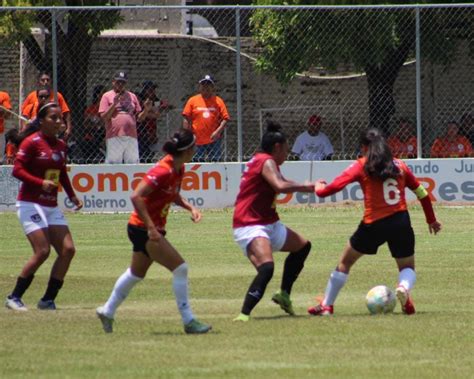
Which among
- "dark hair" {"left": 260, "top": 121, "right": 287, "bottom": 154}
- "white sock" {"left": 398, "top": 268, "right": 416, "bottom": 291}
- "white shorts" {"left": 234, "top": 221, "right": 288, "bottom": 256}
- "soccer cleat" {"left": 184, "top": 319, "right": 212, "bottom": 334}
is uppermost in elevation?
"dark hair" {"left": 260, "top": 121, "right": 287, "bottom": 154}

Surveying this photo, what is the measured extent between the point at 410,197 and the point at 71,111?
579 cm

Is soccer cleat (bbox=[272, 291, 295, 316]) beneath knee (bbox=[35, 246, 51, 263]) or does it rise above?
beneath

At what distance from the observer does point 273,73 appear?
2727 cm

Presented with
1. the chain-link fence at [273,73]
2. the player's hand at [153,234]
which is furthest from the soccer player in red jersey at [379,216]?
the chain-link fence at [273,73]

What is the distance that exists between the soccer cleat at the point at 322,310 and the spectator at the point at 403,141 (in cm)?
1154

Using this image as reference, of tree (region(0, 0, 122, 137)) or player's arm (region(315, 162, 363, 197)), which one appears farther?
tree (region(0, 0, 122, 137))

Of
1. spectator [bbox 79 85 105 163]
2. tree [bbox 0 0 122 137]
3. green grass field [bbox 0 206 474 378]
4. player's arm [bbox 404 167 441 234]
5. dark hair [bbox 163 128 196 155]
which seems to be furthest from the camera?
tree [bbox 0 0 122 137]

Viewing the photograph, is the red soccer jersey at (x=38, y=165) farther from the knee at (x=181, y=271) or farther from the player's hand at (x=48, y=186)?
the knee at (x=181, y=271)

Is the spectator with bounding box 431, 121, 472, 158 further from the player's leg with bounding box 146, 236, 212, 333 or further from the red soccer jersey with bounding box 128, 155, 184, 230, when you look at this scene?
the player's leg with bounding box 146, 236, 212, 333

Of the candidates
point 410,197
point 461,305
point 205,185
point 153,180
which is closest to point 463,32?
point 410,197

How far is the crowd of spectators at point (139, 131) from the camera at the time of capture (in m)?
22.2

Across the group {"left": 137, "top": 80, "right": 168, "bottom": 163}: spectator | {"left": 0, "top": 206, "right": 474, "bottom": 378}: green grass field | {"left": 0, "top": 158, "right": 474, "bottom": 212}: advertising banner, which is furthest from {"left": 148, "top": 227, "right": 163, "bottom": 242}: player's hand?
{"left": 137, "top": 80, "right": 168, "bottom": 163}: spectator

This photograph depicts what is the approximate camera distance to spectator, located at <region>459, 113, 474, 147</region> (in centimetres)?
2377

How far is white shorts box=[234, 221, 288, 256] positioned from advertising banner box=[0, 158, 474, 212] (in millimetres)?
10749
